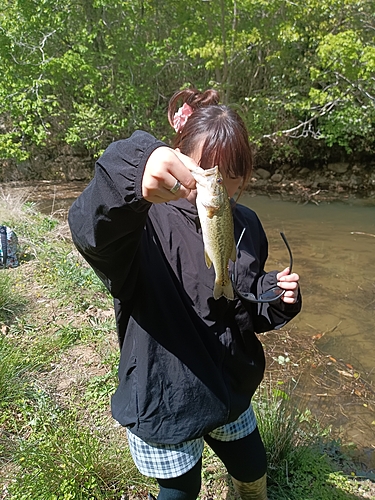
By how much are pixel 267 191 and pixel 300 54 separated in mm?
4533

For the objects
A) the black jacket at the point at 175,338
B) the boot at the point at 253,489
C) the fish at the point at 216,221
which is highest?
the fish at the point at 216,221

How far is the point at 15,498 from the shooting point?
6.33 feet

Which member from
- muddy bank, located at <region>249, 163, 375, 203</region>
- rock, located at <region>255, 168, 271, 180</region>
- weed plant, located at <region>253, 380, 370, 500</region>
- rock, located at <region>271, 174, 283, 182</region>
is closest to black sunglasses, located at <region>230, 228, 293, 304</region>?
weed plant, located at <region>253, 380, 370, 500</region>

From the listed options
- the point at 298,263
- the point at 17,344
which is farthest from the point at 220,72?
the point at 17,344

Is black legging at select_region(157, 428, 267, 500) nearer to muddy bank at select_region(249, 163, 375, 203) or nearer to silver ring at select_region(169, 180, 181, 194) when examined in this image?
silver ring at select_region(169, 180, 181, 194)

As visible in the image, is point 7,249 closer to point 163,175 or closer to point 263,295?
point 263,295

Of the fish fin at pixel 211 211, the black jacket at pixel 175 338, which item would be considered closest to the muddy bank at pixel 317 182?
the black jacket at pixel 175 338

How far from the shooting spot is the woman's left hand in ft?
5.43

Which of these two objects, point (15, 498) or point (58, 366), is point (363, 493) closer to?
point (15, 498)

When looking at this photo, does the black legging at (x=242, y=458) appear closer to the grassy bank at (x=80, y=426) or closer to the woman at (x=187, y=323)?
the woman at (x=187, y=323)

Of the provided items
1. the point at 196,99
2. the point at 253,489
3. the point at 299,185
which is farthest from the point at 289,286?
the point at 299,185

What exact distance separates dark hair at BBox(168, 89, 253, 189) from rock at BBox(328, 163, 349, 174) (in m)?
13.4

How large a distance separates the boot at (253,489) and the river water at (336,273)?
158 centimetres

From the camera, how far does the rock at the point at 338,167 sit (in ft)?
44.3
